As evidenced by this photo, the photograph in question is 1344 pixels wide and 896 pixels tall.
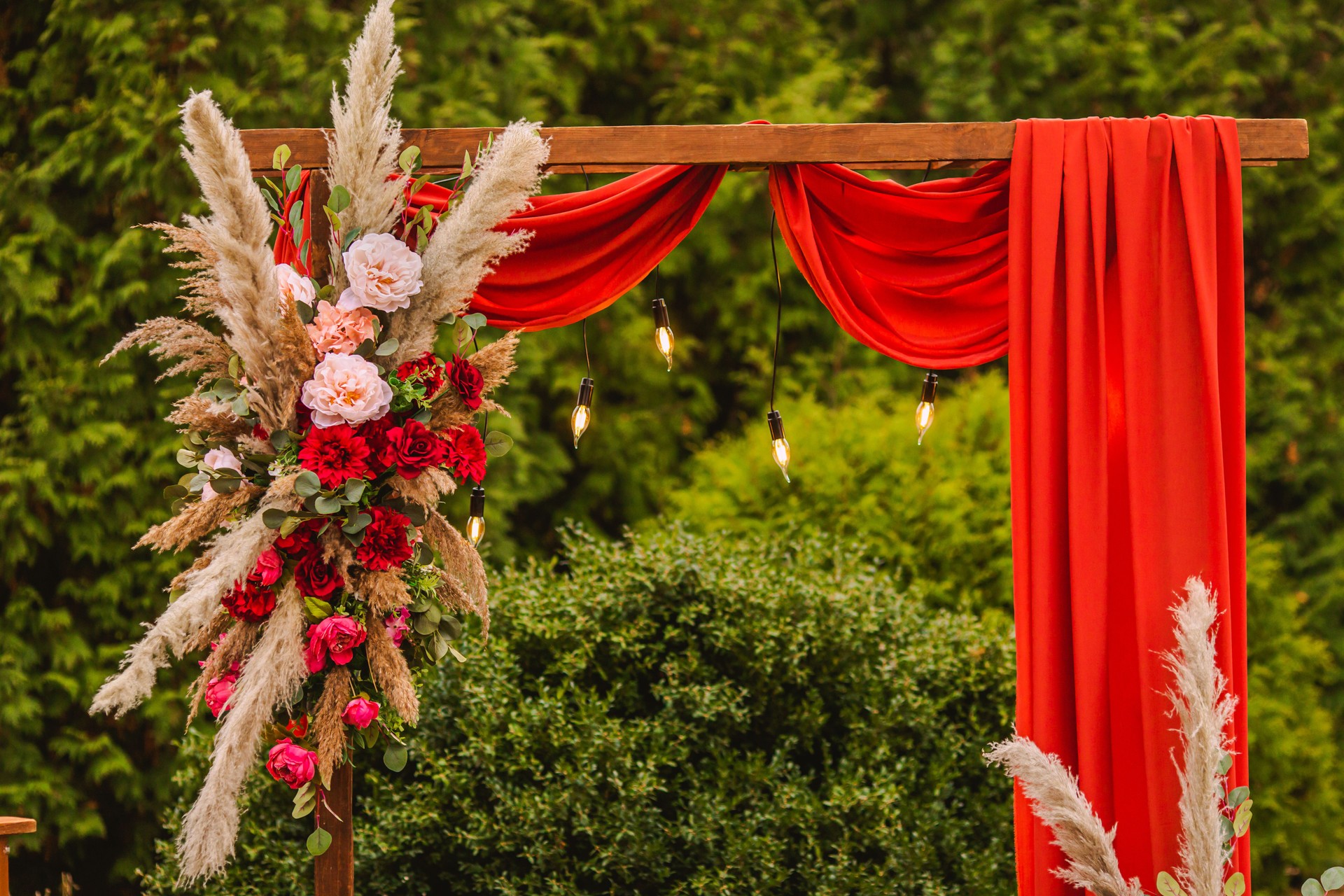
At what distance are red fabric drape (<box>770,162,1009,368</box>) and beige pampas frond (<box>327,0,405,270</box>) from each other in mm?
960

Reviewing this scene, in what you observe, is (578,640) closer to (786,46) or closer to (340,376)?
(340,376)

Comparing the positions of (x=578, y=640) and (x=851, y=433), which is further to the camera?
(x=851, y=433)

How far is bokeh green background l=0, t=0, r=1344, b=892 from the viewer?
450cm

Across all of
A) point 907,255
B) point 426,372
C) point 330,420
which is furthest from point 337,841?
point 907,255

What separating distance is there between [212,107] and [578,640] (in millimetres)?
2203

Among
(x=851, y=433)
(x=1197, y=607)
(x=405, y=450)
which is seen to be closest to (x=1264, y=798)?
(x=851, y=433)

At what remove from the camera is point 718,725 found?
371cm

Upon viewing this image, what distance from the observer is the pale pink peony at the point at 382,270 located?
7.32ft

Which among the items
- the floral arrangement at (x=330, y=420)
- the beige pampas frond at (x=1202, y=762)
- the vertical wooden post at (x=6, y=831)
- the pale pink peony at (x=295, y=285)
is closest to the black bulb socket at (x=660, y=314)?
the floral arrangement at (x=330, y=420)

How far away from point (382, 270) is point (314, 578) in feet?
2.19

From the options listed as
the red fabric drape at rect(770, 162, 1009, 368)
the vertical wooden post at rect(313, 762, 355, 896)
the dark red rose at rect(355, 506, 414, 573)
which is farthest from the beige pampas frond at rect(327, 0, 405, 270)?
the vertical wooden post at rect(313, 762, 355, 896)

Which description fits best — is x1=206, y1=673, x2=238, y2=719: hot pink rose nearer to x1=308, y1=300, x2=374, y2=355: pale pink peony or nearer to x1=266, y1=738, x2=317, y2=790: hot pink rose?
x1=266, y1=738, x2=317, y2=790: hot pink rose

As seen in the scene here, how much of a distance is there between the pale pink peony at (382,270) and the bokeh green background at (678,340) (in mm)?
1919

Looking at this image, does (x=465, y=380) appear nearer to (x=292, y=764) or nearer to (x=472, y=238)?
(x=472, y=238)
